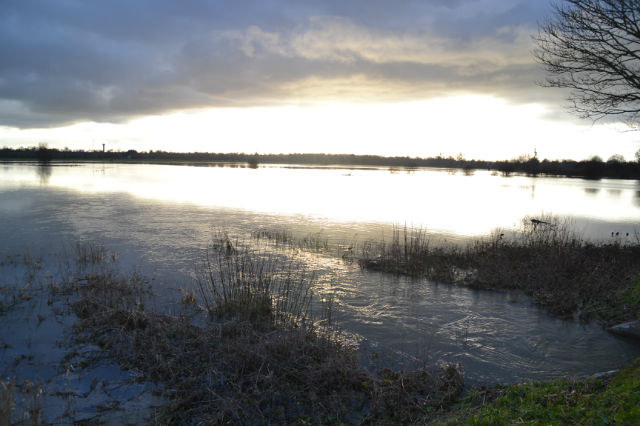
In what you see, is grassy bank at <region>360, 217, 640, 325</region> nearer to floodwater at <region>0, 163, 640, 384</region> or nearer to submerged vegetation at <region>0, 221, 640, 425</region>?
submerged vegetation at <region>0, 221, 640, 425</region>

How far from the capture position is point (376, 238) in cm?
1738

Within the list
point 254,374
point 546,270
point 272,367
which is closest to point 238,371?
point 254,374

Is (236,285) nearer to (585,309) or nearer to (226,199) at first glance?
(585,309)

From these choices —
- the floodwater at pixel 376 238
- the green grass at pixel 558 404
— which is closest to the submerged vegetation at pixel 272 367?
the green grass at pixel 558 404

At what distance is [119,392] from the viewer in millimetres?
5414

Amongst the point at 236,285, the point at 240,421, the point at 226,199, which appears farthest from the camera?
the point at 226,199

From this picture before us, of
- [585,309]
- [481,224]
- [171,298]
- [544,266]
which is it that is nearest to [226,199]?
[481,224]

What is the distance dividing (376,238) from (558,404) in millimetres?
13150

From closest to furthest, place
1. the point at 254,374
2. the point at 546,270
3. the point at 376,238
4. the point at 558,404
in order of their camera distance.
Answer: the point at 558,404
the point at 254,374
the point at 546,270
the point at 376,238

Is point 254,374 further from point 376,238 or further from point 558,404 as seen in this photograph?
point 376,238

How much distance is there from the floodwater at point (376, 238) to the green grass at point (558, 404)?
51.7 inches

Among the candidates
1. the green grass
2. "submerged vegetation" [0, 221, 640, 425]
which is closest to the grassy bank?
"submerged vegetation" [0, 221, 640, 425]

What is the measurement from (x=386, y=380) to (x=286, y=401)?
1.50m

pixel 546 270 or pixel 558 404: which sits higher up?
pixel 558 404
